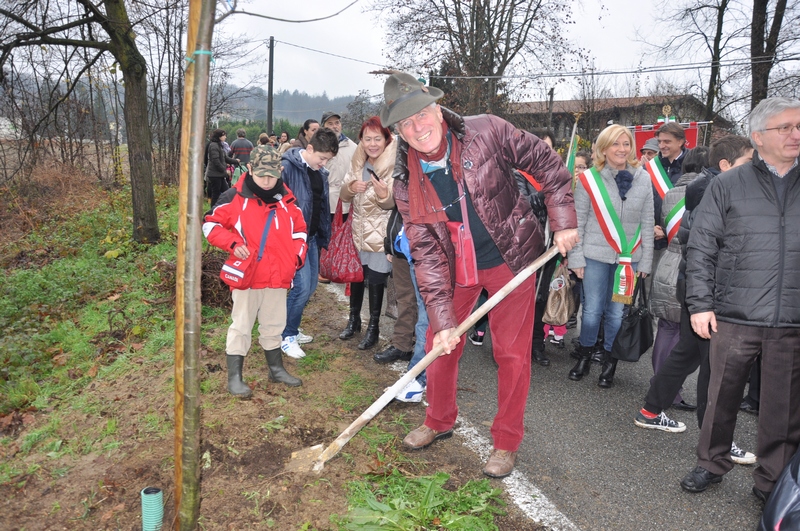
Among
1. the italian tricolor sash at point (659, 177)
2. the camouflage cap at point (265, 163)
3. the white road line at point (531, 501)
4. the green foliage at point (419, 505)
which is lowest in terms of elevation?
the white road line at point (531, 501)

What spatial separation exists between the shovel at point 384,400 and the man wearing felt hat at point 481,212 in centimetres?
7

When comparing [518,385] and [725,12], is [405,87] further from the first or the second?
[725,12]

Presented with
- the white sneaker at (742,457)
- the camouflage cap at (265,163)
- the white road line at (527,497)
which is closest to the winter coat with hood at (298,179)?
the camouflage cap at (265,163)

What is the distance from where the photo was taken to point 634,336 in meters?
4.71

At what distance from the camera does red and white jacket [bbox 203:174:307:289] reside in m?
4.07

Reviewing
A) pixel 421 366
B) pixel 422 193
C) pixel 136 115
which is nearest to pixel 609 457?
pixel 421 366

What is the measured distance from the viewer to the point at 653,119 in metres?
28.9

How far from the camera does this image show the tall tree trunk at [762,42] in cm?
1762

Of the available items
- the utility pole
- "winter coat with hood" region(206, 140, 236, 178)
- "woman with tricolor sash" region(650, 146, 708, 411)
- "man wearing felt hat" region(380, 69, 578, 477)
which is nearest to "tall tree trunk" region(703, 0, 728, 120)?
"winter coat with hood" region(206, 140, 236, 178)

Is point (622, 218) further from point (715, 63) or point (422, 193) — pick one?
point (715, 63)

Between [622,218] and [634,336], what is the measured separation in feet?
3.26

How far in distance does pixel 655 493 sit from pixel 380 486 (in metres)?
1.61

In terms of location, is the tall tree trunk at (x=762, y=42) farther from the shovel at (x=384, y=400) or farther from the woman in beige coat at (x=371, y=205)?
the shovel at (x=384, y=400)

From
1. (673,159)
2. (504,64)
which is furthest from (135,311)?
(504,64)
